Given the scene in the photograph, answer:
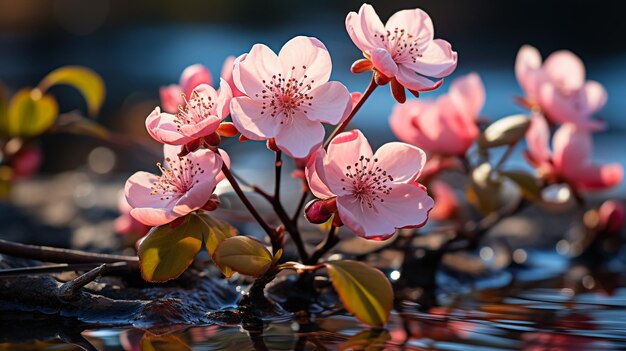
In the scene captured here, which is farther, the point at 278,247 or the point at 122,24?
the point at 122,24

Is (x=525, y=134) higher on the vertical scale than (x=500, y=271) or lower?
higher

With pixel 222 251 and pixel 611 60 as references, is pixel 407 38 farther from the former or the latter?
pixel 611 60

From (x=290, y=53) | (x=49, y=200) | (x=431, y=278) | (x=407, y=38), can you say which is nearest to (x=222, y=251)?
(x=290, y=53)

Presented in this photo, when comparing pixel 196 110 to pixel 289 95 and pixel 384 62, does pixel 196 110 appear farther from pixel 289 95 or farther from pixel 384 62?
pixel 384 62

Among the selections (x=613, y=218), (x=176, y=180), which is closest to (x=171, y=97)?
(x=176, y=180)

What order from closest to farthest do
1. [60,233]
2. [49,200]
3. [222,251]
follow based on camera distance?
[222,251] → [60,233] → [49,200]

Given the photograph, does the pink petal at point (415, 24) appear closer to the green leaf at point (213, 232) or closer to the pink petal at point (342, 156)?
the pink petal at point (342, 156)

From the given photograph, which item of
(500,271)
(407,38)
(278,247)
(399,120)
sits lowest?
(500,271)

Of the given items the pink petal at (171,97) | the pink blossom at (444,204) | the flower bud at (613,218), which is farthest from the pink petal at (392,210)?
the flower bud at (613,218)
